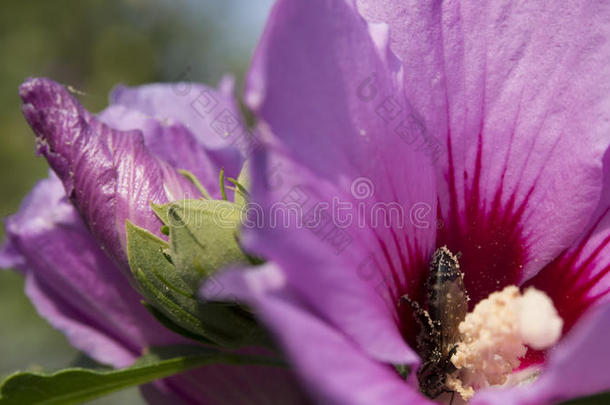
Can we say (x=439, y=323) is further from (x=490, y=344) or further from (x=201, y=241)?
(x=201, y=241)

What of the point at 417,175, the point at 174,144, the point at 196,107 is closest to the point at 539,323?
the point at 417,175

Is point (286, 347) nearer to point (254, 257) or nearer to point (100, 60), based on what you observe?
point (254, 257)

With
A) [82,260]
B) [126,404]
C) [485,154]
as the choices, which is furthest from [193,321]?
[126,404]

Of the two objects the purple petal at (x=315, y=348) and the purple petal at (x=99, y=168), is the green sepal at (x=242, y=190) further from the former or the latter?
the purple petal at (x=315, y=348)

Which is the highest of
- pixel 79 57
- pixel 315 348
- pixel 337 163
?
pixel 337 163

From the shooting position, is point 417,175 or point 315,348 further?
point 417,175

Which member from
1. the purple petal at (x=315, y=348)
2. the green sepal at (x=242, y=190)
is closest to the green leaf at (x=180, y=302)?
the green sepal at (x=242, y=190)
